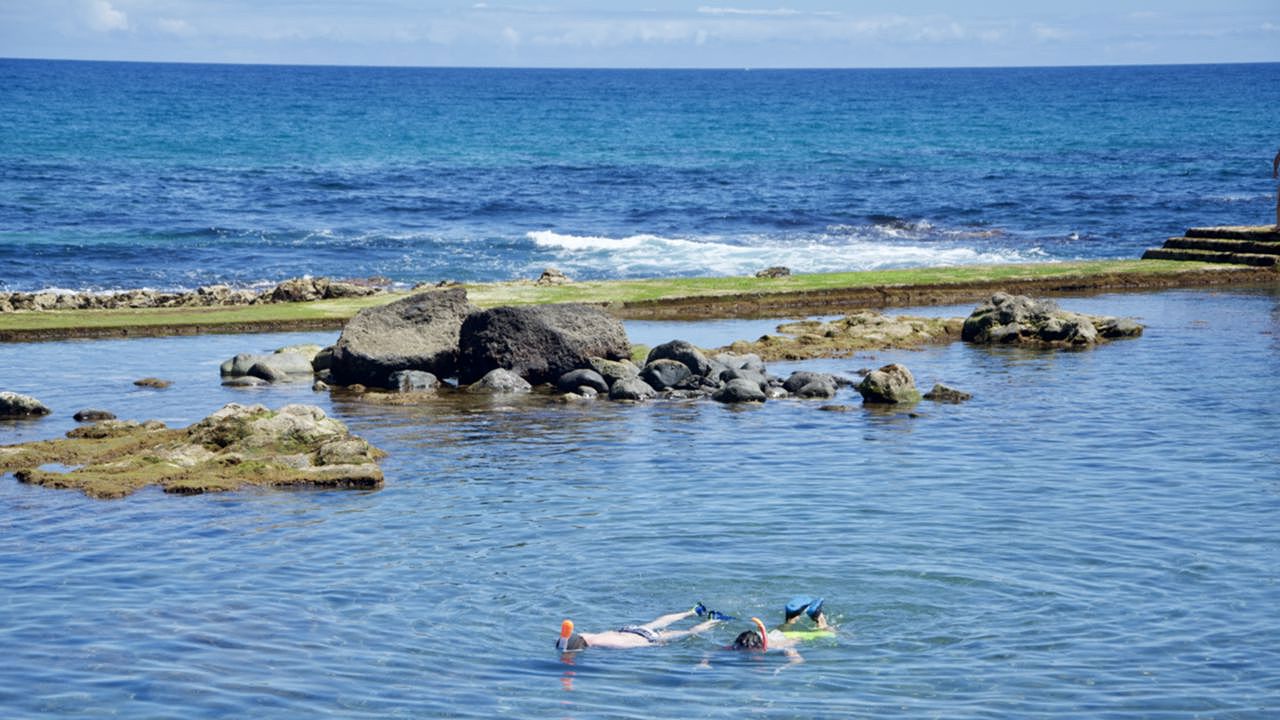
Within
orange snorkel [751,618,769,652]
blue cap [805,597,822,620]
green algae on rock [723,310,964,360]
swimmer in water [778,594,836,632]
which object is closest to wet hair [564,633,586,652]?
orange snorkel [751,618,769,652]

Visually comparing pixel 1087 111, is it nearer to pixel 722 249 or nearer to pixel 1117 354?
pixel 722 249

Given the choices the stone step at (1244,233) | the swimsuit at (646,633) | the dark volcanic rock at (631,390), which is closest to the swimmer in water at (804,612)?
the swimsuit at (646,633)

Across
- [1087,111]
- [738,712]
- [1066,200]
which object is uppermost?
Answer: [1087,111]

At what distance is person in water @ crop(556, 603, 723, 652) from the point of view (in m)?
14.7

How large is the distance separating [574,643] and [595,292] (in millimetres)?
25056

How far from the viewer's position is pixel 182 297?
40.9 metres

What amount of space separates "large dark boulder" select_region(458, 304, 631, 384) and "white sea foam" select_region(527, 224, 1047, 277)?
2054cm

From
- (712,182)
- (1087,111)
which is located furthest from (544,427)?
(1087,111)

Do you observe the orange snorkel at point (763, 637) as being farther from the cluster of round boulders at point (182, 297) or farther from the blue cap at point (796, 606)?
the cluster of round boulders at point (182, 297)

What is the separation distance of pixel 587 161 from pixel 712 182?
16448mm

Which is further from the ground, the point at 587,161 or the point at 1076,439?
the point at 587,161

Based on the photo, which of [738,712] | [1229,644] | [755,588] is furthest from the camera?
[755,588]

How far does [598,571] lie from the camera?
17422mm

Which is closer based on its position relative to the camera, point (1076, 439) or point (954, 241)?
point (1076, 439)
